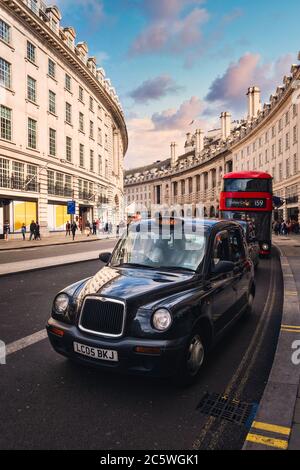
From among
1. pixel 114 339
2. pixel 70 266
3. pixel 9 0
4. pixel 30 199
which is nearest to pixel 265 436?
pixel 114 339

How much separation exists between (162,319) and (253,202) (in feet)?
49.7

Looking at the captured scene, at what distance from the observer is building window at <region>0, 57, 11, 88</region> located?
89.0 ft

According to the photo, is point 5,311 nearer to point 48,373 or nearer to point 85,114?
point 48,373

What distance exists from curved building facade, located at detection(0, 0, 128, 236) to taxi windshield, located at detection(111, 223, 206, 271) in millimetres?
24884

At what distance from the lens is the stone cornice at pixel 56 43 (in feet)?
91.3

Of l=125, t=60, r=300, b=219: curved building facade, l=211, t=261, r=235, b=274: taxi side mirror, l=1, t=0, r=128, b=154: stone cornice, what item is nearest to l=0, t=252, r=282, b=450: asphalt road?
l=211, t=261, r=235, b=274: taxi side mirror

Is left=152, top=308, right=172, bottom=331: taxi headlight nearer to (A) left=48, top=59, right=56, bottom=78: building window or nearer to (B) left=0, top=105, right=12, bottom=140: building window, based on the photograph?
(B) left=0, top=105, right=12, bottom=140: building window

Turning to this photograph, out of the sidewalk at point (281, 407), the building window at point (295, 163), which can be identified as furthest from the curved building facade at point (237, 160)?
the sidewalk at point (281, 407)

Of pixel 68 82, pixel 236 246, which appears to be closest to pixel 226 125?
pixel 68 82

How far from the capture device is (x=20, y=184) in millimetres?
29359

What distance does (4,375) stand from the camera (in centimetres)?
395

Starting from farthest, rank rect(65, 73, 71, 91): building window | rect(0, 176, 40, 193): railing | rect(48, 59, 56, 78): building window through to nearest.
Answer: rect(65, 73, 71, 91): building window → rect(48, 59, 56, 78): building window → rect(0, 176, 40, 193): railing
